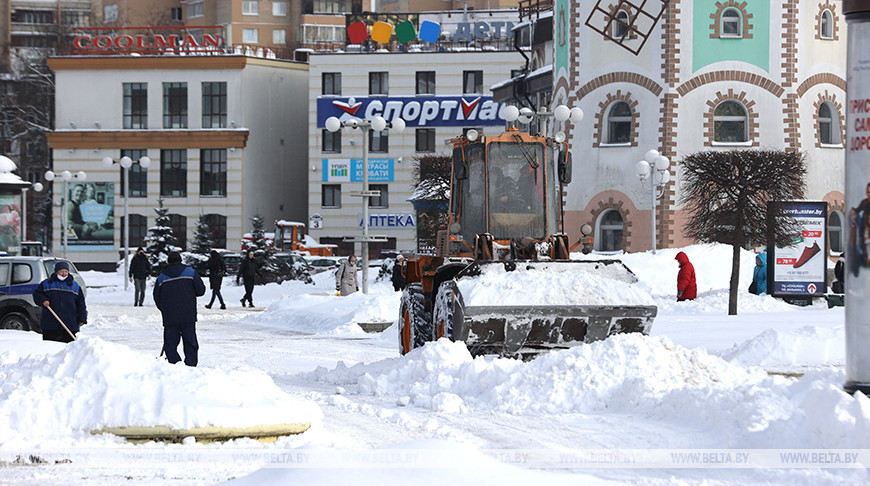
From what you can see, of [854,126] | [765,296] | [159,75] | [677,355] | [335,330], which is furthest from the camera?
[159,75]

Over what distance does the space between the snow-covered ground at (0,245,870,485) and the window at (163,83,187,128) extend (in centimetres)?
5017

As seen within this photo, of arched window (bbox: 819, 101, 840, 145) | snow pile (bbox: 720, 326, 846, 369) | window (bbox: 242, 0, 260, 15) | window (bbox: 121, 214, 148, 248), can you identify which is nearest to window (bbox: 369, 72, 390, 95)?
window (bbox: 121, 214, 148, 248)

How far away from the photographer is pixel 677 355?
482 inches

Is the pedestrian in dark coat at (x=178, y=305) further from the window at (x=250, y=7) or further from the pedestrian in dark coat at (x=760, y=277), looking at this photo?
the window at (x=250, y=7)

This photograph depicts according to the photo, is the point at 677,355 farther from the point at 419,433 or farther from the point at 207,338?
the point at 207,338

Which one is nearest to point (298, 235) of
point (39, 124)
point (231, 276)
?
point (231, 276)

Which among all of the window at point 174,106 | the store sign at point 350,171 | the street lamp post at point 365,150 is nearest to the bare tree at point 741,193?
the street lamp post at point 365,150

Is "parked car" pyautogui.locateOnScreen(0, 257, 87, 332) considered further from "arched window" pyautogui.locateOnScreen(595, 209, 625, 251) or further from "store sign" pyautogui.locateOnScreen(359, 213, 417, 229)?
"store sign" pyautogui.locateOnScreen(359, 213, 417, 229)

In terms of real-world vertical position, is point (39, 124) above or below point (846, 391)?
above

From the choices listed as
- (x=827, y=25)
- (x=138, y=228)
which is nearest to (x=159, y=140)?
(x=138, y=228)

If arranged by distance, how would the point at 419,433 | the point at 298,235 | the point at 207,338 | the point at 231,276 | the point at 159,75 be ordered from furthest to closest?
the point at 159,75, the point at 298,235, the point at 231,276, the point at 207,338, the point at 419,433

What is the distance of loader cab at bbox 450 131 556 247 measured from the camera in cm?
1576

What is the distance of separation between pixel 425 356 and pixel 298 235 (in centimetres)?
4416

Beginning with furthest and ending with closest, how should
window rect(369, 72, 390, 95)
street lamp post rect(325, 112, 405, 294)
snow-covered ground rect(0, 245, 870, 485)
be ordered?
window rect(369, 72, 390, 95) → street lamp post rect(325, 112, 405, 294) → snow-covered ground rect(0, 245, 870, 485)
